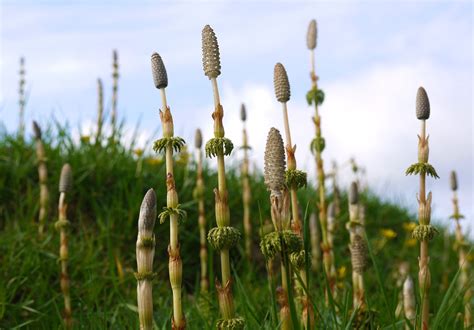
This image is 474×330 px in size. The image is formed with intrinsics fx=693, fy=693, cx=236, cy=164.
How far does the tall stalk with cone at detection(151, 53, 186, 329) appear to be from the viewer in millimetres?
2248

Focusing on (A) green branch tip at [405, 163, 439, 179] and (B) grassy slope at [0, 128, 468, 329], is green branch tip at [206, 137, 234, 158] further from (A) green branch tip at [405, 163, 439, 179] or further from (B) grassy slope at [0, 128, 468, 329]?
(B) grassy slope at [0, 128, 468, 329]

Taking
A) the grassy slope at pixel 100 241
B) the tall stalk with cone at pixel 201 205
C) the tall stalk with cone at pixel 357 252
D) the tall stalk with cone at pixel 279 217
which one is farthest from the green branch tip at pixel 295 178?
the tall stalk with cone at pixel 201 205

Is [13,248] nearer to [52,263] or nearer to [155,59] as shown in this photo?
[52,263]

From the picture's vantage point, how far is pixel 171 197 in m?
2.30

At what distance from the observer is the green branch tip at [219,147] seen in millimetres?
2234

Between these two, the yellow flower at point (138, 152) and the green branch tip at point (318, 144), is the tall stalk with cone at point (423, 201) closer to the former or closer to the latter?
the green branch tip at point (318, 144)

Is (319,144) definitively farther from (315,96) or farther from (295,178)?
(295,178)

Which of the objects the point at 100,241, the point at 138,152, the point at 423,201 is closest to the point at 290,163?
the point at 423,201

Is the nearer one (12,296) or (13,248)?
(12,296)

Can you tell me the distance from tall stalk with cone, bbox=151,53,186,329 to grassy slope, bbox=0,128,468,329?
1684mm

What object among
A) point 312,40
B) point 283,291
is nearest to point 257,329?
point 283,291

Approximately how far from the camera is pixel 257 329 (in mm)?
2932

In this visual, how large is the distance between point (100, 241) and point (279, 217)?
365 centimetres

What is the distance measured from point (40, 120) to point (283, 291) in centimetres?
555
